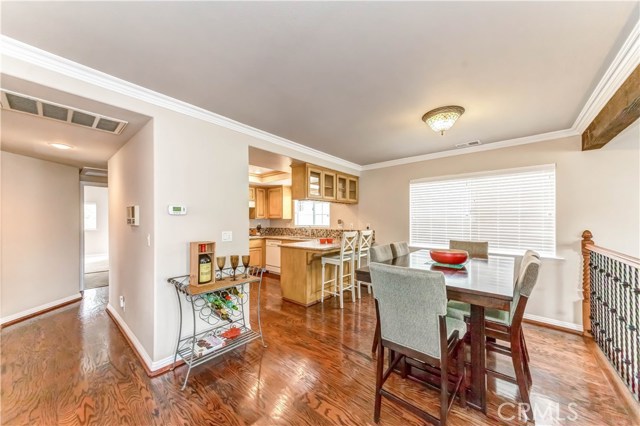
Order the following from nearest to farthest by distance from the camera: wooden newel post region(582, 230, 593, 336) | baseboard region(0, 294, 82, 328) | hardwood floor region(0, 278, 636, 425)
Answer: hardwood floor region(0, 278, 636, 425), wooden newel post region(582, 230, 593, 336), baseboard region(0, 294, 82, 328)

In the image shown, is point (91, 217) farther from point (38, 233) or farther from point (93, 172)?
point (38, 233)

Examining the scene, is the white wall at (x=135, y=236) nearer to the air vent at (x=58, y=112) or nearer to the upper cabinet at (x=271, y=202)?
the air vent at (x=58, y=112)

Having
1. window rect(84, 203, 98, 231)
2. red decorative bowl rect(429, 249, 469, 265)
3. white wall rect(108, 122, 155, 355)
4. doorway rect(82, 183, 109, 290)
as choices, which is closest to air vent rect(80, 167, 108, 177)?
white wall rect(108, 122, 155, 355)

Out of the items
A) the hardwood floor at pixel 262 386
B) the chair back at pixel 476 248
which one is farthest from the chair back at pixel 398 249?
the hardwood floor at pixel 262 386

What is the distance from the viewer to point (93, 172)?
168 inches

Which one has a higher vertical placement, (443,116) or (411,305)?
(443,116)

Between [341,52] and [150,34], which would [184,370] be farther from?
[341,52]

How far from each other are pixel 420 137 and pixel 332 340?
2.72 meters

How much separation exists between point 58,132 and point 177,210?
156 cm

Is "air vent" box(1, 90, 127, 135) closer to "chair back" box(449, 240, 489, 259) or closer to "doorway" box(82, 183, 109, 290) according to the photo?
"chair back" box(449, 240, 489, 259)

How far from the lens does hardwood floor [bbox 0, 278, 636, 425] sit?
1.65 metres

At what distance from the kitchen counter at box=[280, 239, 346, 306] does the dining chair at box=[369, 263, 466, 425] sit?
202 cm

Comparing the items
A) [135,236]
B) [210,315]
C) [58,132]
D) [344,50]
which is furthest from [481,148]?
[58,132]

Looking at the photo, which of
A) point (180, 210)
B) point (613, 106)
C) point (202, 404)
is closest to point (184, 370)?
point (202, 404)
